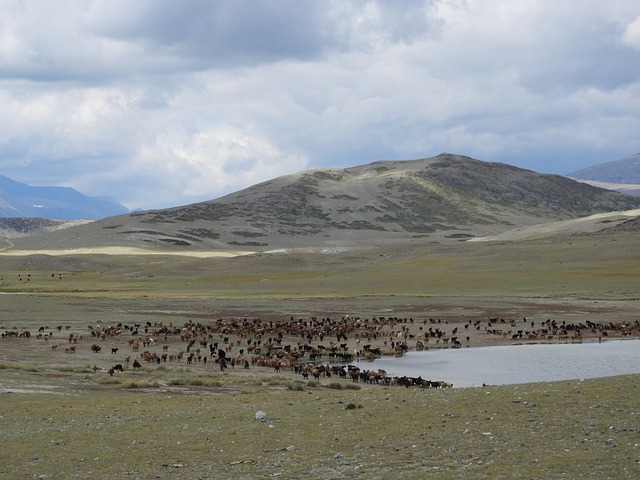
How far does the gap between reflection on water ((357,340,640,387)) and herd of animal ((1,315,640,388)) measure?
1.96m

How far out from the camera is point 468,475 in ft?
38.4

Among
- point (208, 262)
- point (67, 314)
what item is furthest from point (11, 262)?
point (67, 314)

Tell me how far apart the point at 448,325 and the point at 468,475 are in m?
38.8

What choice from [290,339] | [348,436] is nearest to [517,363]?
[290,339]

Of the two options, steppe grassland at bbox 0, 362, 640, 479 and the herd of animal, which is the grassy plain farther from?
the herd of animal

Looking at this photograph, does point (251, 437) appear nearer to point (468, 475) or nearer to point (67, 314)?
point (468, 475)

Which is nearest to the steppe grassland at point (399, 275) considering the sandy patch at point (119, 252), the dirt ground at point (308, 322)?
the dirt ground at point (308, 322)

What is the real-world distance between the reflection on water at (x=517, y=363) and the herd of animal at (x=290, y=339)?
6.42 feet

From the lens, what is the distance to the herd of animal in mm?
34312

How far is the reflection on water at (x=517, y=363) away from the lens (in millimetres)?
29516

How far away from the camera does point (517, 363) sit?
33.7 meters

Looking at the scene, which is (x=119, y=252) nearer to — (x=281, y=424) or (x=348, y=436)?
(x=281, y=424)

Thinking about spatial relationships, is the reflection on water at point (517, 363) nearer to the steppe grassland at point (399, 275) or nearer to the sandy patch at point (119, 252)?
the steppe grassland at point (399, 275)

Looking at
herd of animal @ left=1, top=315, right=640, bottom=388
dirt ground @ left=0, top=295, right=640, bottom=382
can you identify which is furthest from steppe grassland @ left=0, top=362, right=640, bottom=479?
dirt ground @ left=0, top=295, right=640, bottom=382
